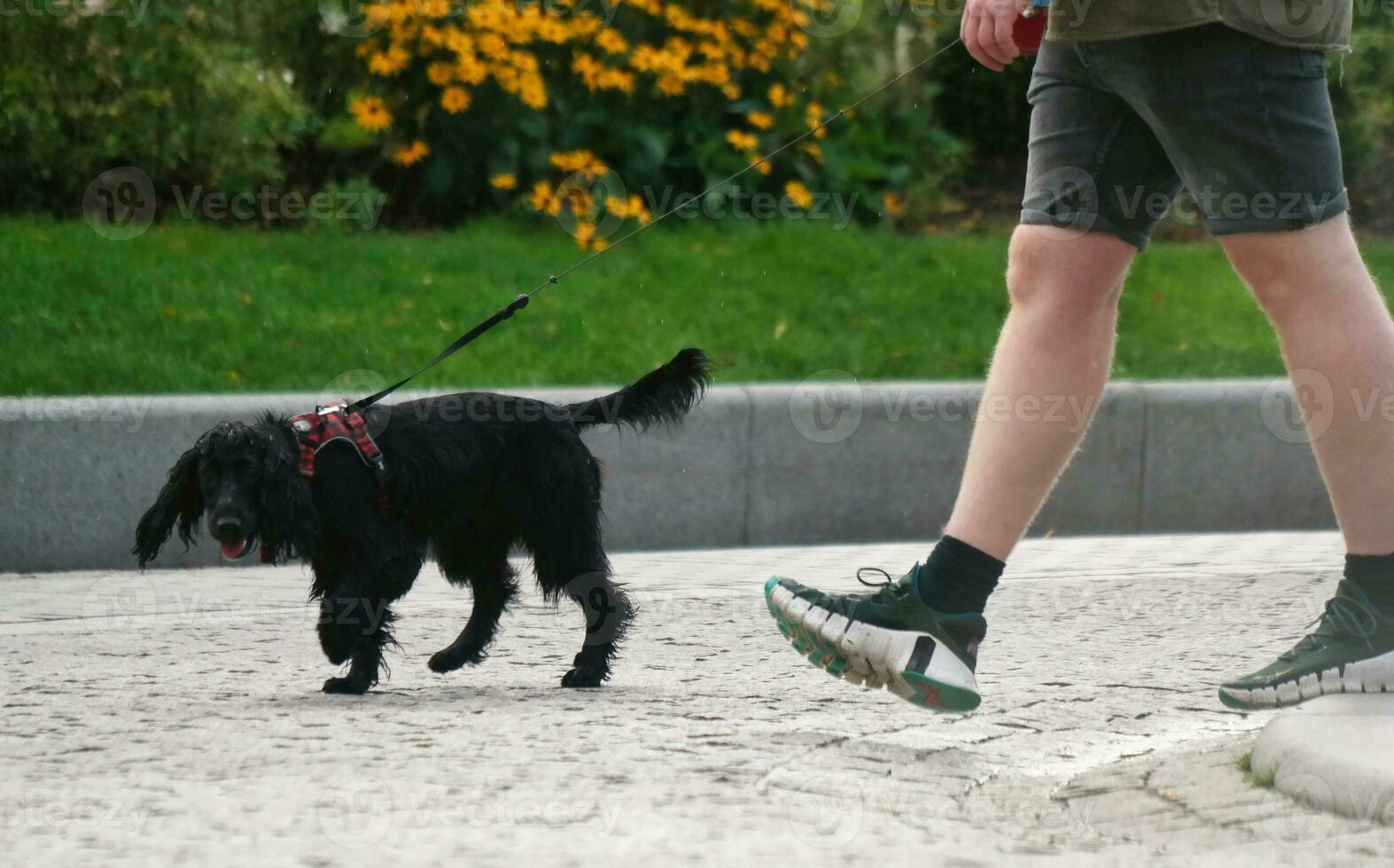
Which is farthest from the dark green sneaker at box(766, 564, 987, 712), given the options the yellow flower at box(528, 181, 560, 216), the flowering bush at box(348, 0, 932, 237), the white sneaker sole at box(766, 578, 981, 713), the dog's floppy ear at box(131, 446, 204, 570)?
the yellow flower at box(528, 181, 560, 216)

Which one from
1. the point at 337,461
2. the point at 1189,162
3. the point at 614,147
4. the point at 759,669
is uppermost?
the point at 614,147

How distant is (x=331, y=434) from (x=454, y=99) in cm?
528

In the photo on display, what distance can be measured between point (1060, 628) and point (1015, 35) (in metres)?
1.90

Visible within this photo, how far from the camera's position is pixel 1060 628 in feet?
16.7

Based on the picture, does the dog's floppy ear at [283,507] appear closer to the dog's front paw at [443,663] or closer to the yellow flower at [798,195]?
the dog's front paw at [443,663]

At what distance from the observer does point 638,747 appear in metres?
3.45

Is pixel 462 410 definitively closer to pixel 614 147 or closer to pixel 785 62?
pixel 614 147

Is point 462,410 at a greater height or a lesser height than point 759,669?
greater

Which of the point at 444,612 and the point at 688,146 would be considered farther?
the point at 688,146

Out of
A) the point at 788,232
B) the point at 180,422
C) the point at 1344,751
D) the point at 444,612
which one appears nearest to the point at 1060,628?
the point at 444,612

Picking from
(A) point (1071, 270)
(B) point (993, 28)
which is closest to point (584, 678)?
(A) point (1071, 270)

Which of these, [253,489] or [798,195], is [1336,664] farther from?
→ [798,195]

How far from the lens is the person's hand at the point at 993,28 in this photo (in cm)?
Result: 366

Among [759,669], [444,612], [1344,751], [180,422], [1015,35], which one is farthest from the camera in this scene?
[180,422]
